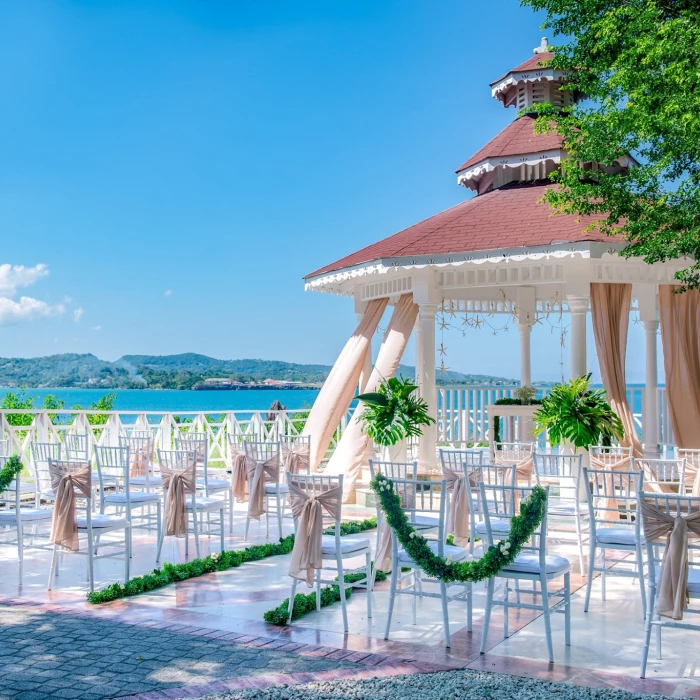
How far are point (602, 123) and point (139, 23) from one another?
6532cm

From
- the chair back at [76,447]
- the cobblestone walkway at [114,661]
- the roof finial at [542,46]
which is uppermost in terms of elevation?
the roof finial at [542,46]

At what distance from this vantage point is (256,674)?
495 centimetres

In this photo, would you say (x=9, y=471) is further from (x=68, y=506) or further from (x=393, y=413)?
(x=393, y=413)

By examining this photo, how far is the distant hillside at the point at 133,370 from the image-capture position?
82312 millimetres

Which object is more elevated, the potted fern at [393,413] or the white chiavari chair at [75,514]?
the potted fern at [393,413]

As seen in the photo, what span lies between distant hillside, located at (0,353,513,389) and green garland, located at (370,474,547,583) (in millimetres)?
76231

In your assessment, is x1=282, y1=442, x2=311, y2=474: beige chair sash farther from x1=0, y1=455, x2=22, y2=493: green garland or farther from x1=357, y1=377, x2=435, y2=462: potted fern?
x1=0, y1=455, x2=22, y2=493: green garland

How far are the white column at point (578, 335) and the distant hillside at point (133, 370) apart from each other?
71.1 metres

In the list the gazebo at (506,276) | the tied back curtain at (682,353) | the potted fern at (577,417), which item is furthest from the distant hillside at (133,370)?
the potted fern at (577,417)

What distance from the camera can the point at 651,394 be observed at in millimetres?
13570

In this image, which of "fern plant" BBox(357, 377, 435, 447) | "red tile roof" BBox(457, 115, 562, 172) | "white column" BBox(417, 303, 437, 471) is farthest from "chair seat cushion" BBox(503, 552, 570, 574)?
"red tile roof" BBox(457, 115, 562, 172)

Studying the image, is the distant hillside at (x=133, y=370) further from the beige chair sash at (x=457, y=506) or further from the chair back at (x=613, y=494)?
the beige chair sash at (x=457, y=506)

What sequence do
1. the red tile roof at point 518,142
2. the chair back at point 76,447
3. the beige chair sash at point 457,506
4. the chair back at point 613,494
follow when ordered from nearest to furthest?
the chair back at point 613,494 → the beige chair sash at point 457,506 → the chair back at point 76,447 → the red tile roof at point 518,142

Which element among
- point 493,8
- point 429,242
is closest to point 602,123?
point 429,242
